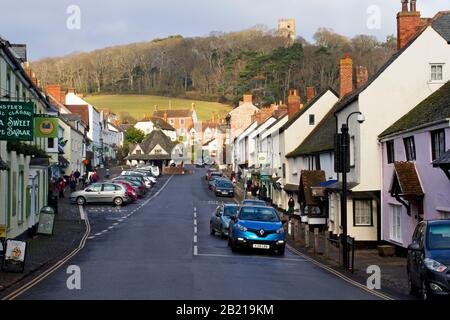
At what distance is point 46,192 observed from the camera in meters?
41.1

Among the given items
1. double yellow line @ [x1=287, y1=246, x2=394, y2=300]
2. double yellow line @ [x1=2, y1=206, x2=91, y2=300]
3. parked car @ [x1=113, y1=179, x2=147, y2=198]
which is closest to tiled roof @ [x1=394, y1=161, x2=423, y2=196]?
double yellow line @ [x1=287, y1=246, x2=394, y2=300]

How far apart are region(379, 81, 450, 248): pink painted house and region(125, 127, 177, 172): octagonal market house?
8642 cm

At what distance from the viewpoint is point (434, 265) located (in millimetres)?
13531

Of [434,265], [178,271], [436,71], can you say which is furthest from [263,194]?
[434,265]

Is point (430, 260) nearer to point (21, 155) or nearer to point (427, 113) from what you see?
point (427, 113)

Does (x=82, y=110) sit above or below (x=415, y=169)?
above

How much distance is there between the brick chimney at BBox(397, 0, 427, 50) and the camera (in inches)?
1296

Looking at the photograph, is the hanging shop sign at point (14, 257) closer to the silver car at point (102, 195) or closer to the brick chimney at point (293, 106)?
the silver car at point (102, 195)

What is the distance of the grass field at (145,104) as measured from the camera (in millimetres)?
171375

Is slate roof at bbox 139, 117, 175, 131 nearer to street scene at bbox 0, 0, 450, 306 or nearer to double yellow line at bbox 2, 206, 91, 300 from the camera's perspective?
street scene at bbox 0, 0, 450, 306

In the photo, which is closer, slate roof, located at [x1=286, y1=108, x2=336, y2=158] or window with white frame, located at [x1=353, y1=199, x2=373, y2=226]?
window with white frame, located at [x1=353, y1=199, x2=373, y2=226]

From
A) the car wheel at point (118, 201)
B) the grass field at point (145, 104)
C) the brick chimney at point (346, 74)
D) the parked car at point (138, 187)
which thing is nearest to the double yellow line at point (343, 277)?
the brick chimney at point (346, 74)

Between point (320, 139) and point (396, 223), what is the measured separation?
1534 centimetres
